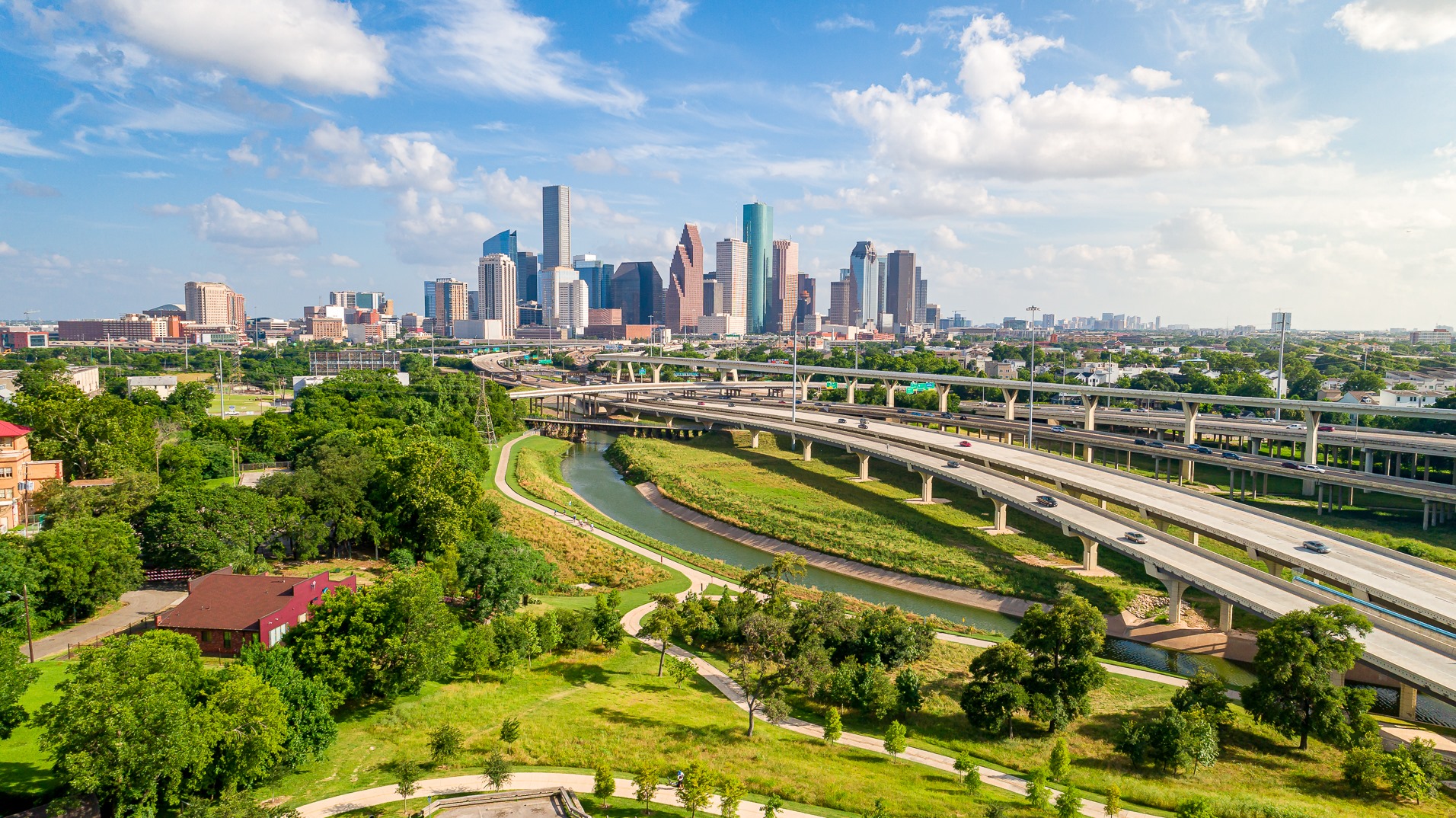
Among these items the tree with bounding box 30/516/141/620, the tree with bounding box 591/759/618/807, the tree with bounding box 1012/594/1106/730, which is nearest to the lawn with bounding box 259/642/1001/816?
the tree with bounding box 591/759/618/807

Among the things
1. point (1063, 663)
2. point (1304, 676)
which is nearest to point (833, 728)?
point (1063, 663)

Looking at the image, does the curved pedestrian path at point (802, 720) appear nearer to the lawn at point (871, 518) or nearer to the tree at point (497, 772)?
the tree at point (497, 772)

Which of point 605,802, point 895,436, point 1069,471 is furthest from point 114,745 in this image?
point 895,436

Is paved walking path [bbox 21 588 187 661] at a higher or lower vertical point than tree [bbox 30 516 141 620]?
lower

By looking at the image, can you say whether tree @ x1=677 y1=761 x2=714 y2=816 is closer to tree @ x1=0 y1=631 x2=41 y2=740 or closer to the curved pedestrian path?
the curved pedestrian path

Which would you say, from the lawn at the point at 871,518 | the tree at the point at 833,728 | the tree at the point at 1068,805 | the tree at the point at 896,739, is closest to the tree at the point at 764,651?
the tree at the point at 833,728

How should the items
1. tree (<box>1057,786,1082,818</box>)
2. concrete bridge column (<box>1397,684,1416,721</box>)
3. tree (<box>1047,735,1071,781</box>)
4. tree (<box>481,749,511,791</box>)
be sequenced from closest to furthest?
tree (<box>1057,786,1082,818</box>) → tree (<box>481,749,511,791</box>) → tree (<box>1047,735,1071,781</box>) → concrete bridge column (<box>1397,684,1416,721</box>)

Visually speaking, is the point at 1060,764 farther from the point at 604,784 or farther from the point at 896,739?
the point at 604,784
